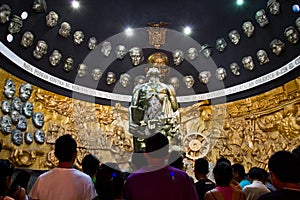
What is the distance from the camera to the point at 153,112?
13648 mm

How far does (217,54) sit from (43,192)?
16140mm

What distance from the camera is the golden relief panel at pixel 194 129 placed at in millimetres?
13625

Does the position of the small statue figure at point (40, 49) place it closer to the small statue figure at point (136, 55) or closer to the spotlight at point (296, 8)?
the small statue figure at point (136, 55)

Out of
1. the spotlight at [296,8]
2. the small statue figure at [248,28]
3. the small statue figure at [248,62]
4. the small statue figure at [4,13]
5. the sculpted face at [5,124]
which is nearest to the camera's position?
the sculpted face at [5,124]

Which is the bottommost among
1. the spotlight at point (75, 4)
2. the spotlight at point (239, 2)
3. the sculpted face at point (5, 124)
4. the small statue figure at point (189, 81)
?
the sculpted face at point (5, 124)

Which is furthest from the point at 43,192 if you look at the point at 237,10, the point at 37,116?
the point at 237,10

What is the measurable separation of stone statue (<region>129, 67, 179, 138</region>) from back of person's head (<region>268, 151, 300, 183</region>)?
9.99 m

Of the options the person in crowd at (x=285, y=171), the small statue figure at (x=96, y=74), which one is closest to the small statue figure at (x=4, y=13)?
the small statue figure at (x=96, y=74)

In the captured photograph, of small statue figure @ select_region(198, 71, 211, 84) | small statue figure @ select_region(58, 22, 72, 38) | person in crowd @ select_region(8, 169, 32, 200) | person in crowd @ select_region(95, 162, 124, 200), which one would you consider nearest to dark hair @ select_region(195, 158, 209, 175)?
person in crowd @ select_region(95, 162, 124, 200)

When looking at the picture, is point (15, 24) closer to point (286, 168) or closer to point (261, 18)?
point (261, 18)

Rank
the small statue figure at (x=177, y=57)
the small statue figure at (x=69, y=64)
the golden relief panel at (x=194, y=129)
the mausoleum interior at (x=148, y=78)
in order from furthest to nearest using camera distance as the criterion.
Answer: the small statue figure at (x=177, y=57) < the small statue figure at (x=69, y=64) < the golden relief panel at (x=194, y=129) < the mausoleum interior at (x=148, y=78)

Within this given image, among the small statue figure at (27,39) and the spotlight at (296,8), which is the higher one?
the spotlight at (296,8)

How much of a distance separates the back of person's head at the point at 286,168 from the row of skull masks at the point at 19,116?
10991mm

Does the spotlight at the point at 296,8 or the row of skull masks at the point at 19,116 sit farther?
the spotlight at the point at 296,8
